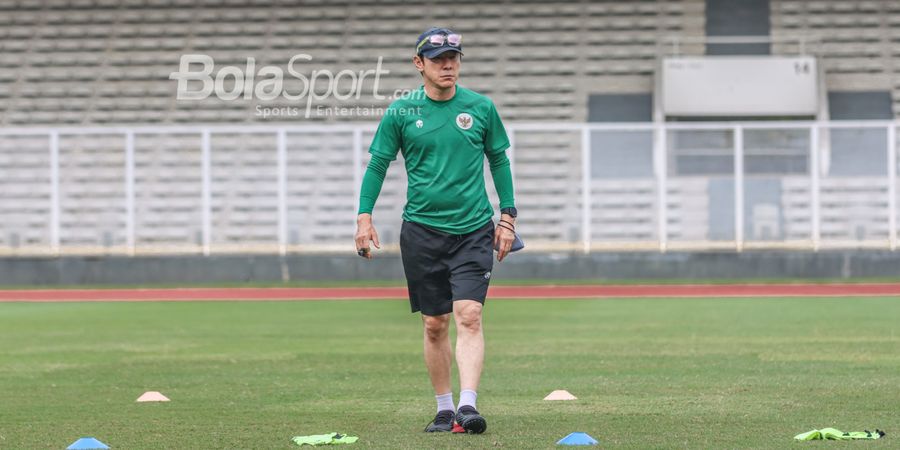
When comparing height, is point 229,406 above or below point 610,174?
below

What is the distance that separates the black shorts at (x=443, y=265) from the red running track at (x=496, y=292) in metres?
13.5

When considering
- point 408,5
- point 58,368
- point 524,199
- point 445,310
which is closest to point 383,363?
point 58,368

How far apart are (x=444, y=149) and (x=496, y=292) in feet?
49.0

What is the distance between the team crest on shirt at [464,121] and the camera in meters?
7.18

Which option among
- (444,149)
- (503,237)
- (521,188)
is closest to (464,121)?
(444,149)

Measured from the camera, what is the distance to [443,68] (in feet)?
23.2

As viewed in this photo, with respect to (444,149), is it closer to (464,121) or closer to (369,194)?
(464,121)

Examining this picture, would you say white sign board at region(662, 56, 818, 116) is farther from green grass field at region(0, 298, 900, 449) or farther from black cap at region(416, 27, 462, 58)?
black cap at region(416, 27, 462, 58)

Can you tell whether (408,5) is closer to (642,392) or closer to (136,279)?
(136,279)

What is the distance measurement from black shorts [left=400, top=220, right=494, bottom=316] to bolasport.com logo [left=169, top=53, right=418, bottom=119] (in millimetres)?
24179

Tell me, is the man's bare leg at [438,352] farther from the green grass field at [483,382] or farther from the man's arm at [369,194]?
the man's arm at [369,194]

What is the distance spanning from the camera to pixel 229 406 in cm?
858

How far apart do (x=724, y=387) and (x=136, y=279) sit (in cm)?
1801

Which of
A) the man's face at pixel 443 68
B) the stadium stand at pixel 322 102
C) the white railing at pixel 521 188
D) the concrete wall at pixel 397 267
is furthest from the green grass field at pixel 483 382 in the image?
the stadium stand at pixel 322 102
